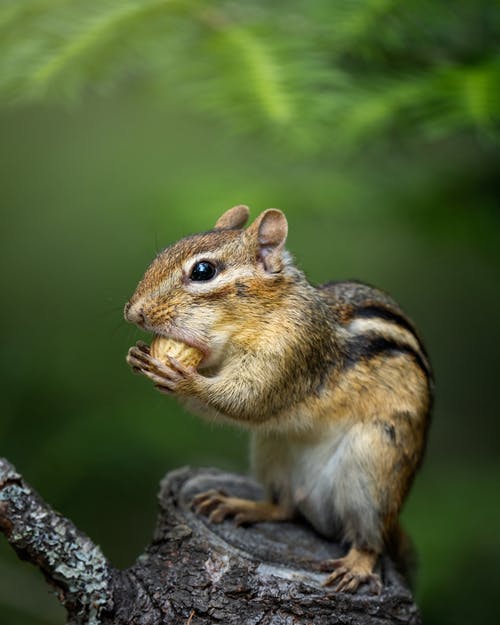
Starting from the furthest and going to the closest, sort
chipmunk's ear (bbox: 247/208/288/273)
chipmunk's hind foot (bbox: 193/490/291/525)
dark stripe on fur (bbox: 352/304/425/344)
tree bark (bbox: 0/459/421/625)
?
dark stripe on fur (bbox: 352/304/425/344) < chipmunk's hind foot (bbox: 193/490/291/525) < chipmunk's ear (bbox: 247/208/288/273) < tree bark (bbox: 0/459/421/625)

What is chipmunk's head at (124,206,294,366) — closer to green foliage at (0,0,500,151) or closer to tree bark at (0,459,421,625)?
green foliage at (0,0,500,151)

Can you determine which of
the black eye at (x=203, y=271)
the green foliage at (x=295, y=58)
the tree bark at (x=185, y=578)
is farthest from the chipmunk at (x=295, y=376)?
the green foliage at (x=295, y=58)

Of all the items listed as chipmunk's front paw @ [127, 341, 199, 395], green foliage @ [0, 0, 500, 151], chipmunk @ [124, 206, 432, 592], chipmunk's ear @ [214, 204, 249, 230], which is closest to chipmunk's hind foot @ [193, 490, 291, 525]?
chipmunk @ [124, 206, 432, 592]

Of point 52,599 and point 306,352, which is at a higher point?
point 306,352

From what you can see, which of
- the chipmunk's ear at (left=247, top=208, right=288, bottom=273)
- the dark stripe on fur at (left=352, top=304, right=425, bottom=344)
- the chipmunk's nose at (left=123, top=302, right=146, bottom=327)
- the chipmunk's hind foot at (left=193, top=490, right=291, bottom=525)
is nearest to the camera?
the chipmunk's nose at (left=123, top=302, right=146, bottom=327)

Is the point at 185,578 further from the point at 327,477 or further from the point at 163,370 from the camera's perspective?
the point at 327,477

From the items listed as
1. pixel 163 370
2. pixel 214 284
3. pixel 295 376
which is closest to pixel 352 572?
pixel 295 376

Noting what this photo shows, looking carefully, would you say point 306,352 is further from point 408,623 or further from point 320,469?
point 408,623

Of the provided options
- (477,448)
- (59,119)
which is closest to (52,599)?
(477,448)
